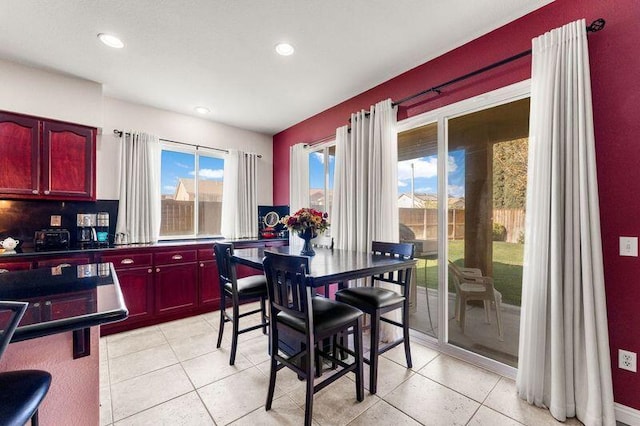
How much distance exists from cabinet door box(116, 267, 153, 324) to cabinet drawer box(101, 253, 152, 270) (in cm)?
5

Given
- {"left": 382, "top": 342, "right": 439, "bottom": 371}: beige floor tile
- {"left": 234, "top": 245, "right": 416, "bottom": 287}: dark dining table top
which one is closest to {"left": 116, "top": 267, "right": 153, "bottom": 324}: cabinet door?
{"left": 234, "top": 245, "right": 416, "bottom": 287}: dark dining table top

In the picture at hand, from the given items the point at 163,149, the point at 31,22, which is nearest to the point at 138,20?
the point at 31,22

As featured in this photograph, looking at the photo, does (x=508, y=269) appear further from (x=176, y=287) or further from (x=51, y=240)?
(x=51, y=240)

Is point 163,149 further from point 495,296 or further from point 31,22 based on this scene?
point 495,296

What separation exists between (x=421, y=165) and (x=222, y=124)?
321cm

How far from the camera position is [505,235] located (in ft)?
7.73

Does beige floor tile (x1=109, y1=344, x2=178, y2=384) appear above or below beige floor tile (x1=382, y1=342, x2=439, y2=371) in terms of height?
above

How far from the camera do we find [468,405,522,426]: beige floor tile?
5.69ft

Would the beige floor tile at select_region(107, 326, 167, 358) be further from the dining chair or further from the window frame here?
the dining chair

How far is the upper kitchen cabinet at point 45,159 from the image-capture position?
106 inches

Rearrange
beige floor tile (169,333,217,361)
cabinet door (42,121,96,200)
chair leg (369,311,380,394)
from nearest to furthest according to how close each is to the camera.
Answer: chair leg (369,311,380,394), beige floor tile (169,333,217,361), cabinet door (42,121,96,200)

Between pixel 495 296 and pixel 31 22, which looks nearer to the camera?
pixel 31 22

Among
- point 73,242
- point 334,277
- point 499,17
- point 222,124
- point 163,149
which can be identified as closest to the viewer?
point 334,277

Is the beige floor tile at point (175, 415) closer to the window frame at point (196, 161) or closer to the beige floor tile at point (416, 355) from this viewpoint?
the beige floor tile at point (416, 355)
